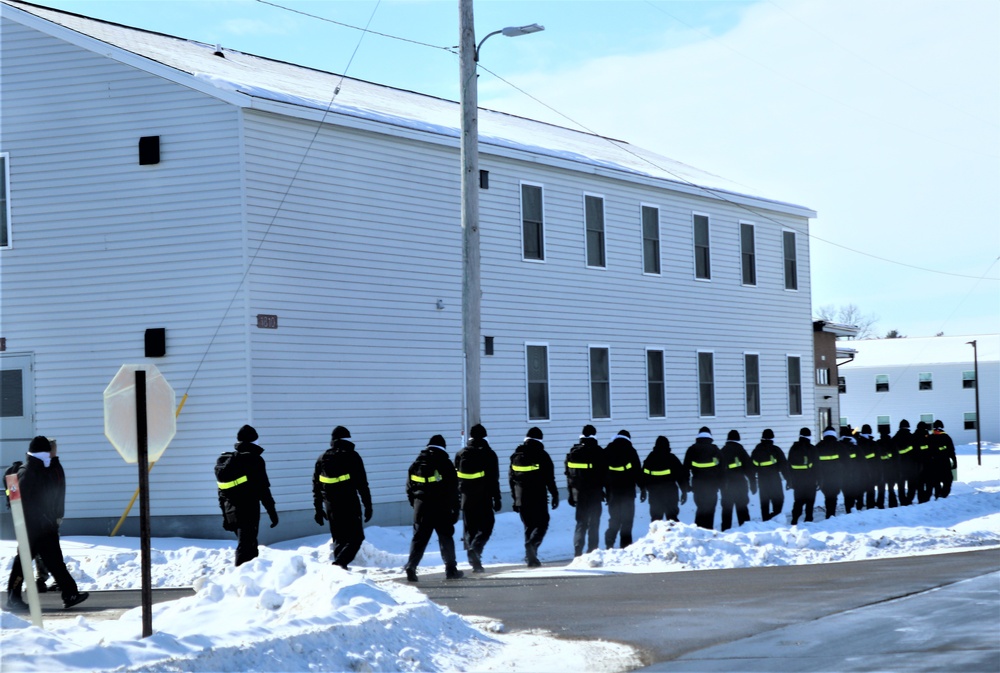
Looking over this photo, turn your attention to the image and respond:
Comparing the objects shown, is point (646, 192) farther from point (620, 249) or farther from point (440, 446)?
point (440, 446)

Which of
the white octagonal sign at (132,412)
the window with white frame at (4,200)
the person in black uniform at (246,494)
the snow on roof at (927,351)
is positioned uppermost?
the window with white frame at (4,200)

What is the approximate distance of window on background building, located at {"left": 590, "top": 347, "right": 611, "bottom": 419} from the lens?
27.0 metres

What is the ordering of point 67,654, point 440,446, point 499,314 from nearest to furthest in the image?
point 67,654
point 440,446
point 499,314

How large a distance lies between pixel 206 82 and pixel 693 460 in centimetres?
972

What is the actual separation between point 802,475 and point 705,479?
3.09m

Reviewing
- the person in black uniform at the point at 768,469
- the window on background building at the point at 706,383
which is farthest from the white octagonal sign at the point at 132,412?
the window on background building at the point at 706,383

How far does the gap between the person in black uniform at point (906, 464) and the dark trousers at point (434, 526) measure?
14450 millimetres

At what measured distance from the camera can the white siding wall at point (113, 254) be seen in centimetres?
1970

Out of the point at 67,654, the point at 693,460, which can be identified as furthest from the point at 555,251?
the point at 67,654

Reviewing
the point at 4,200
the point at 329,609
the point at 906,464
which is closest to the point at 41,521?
the point at 329,609

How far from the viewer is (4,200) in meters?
21.2

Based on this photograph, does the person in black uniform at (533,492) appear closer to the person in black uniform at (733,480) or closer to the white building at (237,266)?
the white building at (237,266)

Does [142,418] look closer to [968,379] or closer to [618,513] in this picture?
[618,513]

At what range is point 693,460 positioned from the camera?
20906 mm
